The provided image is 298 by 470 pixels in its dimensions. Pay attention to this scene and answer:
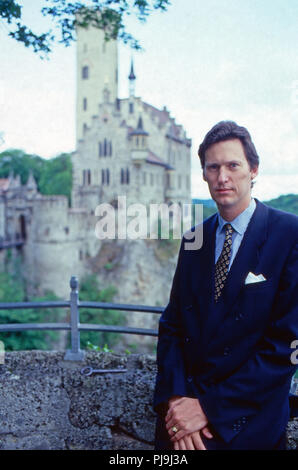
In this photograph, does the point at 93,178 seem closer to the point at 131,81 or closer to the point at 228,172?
the point at 131,81

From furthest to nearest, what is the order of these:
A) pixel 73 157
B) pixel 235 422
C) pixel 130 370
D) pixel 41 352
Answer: pixel 73 157
pixel 41 352
pixel 130 370
pixel 235 422

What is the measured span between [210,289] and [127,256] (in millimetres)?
31823

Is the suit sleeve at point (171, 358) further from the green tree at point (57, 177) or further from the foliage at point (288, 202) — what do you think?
the green tree at point (57, 177)

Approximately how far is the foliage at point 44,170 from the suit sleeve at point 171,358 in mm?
50986

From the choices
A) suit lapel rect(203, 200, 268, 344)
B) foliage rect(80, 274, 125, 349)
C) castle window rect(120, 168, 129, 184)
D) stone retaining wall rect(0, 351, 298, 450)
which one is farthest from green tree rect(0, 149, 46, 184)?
suit lapel rect(203, 200, 268, 344)

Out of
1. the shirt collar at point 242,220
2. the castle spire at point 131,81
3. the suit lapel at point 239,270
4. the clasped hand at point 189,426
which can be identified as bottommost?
the clasped hand at point 189,426

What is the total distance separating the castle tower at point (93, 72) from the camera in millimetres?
44625

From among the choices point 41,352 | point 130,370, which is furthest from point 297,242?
point 41,352

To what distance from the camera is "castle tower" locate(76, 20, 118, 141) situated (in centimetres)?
4462

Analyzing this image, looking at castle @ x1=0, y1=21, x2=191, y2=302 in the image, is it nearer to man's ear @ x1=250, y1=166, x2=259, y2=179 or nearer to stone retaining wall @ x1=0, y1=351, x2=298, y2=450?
stone retaining wall @ x1=0, y1=351, x2=298, y2=450

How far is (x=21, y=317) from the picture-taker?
24797mm

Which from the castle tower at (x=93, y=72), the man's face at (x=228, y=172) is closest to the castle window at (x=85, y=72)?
the castle tower at (x=93, y=72)
